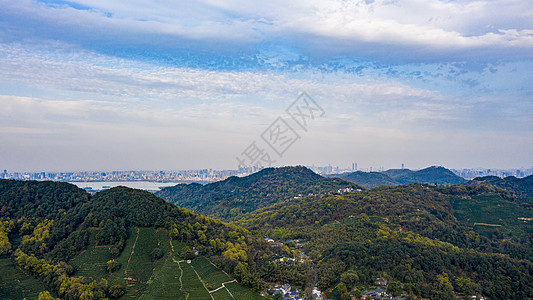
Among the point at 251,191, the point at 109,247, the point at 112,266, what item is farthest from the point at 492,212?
the point at 251,191

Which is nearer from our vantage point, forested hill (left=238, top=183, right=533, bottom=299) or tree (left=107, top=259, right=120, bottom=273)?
tree (left=107, top=259, right=120, bottom=273)

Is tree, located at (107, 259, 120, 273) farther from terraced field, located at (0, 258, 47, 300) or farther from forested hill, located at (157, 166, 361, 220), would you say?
forested hill, located at (157, 166, 361, 220)

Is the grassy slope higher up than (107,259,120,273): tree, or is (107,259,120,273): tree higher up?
the grassy slope

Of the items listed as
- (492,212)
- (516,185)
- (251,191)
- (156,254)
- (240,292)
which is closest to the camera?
(240,292)

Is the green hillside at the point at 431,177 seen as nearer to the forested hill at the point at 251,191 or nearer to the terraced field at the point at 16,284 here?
the forested hill at the point at 251,191

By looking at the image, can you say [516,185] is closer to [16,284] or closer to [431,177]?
[431,177]

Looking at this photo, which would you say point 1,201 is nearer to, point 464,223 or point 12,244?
point 12,244

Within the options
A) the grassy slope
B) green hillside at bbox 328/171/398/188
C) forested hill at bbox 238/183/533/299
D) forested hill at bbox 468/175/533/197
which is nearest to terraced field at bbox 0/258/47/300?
forested hill at bbox 238/183/533/299
